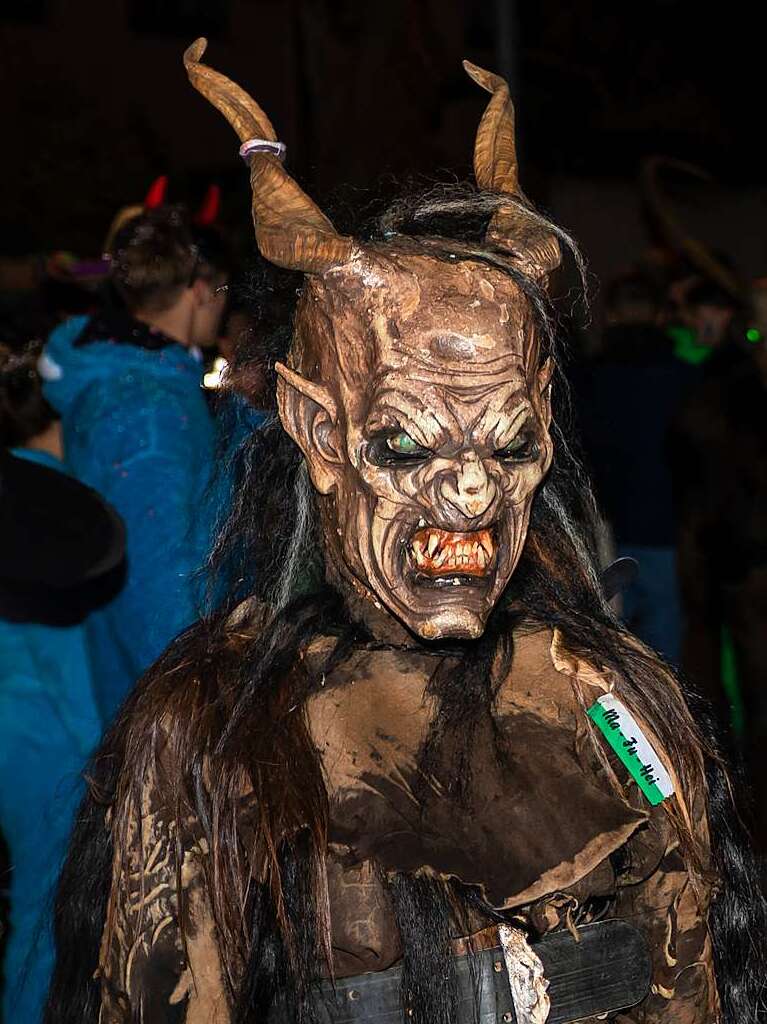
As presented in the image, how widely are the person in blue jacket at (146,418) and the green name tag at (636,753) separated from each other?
3.57 feet

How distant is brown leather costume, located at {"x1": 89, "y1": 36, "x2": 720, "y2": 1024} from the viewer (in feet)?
6.69

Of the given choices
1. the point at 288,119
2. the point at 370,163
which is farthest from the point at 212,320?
the point at 288,119

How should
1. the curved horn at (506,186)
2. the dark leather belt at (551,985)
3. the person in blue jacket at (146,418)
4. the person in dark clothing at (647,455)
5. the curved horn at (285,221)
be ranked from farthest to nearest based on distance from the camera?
A: the person in dark clothing at (647,455)
the person in blue jacket at (146,418)
the curved horn at (506,186)
the curved horn at (285,221)
the dark leather belt at (551,985)

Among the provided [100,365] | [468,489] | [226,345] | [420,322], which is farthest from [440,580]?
[226,345]

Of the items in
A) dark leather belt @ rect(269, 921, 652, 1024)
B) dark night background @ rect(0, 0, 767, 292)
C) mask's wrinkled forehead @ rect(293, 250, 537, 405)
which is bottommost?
dark leather belt @ rect(269, 921, 652, 1024)

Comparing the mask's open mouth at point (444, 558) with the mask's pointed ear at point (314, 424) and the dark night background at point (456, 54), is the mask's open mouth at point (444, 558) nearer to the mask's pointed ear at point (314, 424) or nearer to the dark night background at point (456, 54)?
the mask's pointed ear at point (314, 424)

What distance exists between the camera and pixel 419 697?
2.19m

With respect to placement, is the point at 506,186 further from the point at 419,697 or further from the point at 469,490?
the point at 419,697

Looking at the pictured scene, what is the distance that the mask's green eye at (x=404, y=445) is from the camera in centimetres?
210

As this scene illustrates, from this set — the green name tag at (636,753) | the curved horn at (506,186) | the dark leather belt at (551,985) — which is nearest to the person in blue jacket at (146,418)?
the curved horn at (506,186)

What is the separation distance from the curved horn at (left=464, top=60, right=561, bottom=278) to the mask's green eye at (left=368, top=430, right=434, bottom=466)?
34 cm

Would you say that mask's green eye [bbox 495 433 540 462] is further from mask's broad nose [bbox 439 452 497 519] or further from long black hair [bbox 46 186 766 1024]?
long black hair [bbox 46 186 766 1024]

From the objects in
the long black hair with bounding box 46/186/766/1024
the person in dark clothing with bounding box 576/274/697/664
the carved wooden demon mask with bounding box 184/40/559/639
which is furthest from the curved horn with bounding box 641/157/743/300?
the carved wooden demon mask with bounding box 184/40/559/639

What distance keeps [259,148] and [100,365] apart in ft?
4.94
